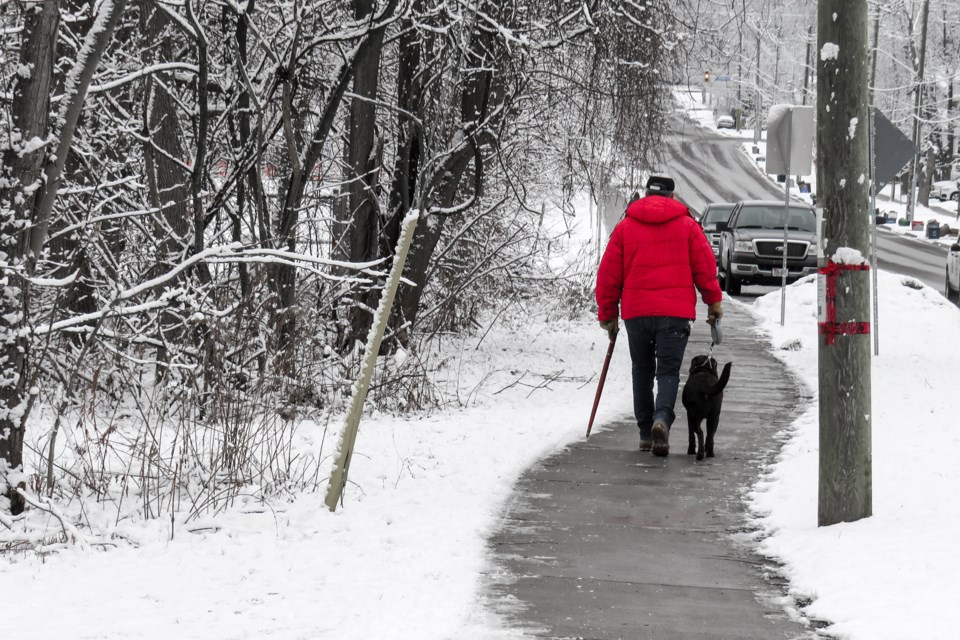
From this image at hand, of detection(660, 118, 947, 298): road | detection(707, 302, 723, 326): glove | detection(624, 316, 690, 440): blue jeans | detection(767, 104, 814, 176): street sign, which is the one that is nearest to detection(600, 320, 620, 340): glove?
detection(624, 316, 690, 440): blue jeans

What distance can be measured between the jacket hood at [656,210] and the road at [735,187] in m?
17.7

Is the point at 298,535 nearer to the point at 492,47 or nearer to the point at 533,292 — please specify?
the point at 492,47

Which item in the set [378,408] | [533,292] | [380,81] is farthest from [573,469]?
[533,292]

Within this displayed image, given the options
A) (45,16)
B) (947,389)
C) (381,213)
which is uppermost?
(45,16)

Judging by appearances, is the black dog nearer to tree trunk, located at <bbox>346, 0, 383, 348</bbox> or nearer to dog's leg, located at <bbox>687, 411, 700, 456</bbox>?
dog's leg, located at <bbox>687, 411, 700, 456</bbox>

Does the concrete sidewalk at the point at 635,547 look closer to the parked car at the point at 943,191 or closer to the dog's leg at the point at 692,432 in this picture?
the dog's leg at the point at 692,432

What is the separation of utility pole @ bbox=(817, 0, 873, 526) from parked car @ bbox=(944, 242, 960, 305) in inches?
649

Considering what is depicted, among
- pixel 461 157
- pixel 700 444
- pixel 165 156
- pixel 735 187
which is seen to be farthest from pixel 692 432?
pixel 735 187

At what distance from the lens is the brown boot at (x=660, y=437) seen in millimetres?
8516

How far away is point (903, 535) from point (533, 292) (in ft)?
39.8

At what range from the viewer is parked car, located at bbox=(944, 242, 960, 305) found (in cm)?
2162

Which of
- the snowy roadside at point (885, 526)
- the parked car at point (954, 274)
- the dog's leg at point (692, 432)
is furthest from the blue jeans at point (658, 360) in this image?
the parked car at point (954, 274)

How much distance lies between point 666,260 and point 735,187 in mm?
61908

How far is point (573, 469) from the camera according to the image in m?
8.13
